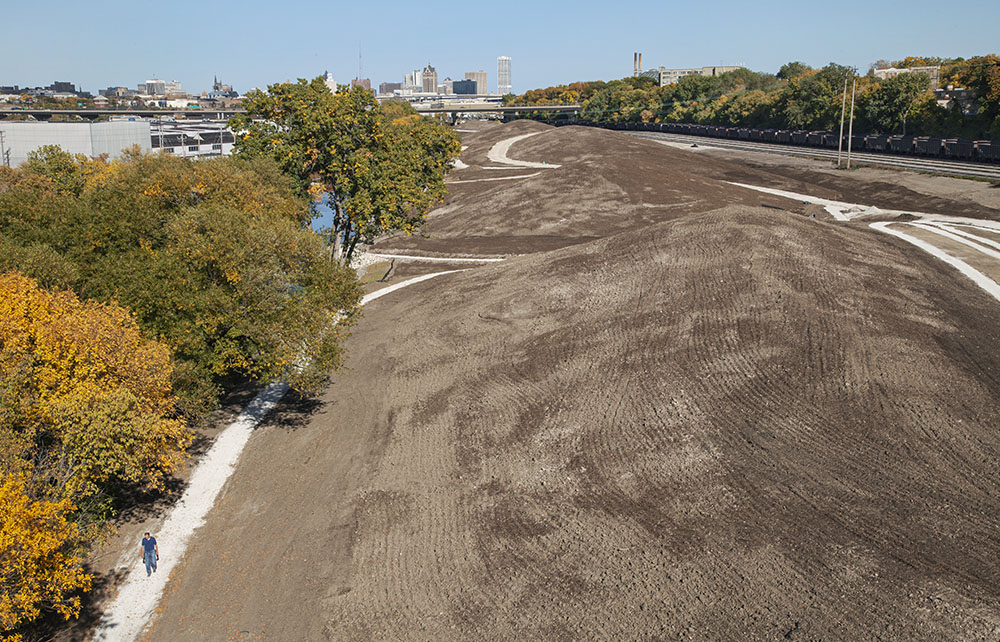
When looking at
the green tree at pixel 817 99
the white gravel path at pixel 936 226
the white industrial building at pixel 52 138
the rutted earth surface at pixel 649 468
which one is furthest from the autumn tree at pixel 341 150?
the green tree at pixel 817 99

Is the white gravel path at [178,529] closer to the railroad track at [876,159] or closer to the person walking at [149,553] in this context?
the person walking at [149,553]

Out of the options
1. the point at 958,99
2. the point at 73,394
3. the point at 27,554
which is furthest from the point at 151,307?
the point at 958,99

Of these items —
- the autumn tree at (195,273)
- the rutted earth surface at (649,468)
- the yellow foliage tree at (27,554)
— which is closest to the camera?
the yellow foliage tree at (27,554)

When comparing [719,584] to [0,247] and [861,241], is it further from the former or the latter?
[861,241]

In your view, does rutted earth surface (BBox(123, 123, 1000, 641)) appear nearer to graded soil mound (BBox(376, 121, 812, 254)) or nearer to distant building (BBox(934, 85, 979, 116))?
graded soil mound (BBox(376, 121, 812, 254))

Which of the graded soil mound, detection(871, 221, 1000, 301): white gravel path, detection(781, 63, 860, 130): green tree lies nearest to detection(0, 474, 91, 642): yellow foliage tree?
detection(871, 221, 1000, 301): white gravel path

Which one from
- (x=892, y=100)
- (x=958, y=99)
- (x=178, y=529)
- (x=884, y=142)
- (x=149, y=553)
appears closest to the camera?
(x=149, y=553)

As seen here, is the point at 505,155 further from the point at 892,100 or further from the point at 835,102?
the point at 892,100

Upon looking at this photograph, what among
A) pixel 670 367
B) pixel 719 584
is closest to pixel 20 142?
pixel 670 367
